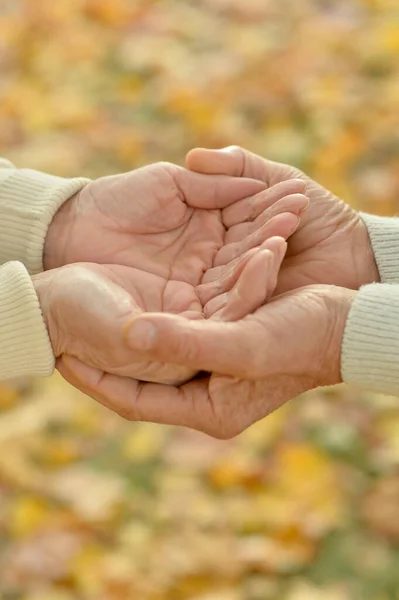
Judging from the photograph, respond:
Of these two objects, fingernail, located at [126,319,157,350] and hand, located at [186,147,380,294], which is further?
hand, located at [186,147,380,294]

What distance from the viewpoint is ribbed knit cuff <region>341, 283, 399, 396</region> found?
104 centimetres

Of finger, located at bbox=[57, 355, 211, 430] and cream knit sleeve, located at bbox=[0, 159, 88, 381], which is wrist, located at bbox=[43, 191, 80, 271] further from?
finger, located at bbox=[57, 355, 211, 430]

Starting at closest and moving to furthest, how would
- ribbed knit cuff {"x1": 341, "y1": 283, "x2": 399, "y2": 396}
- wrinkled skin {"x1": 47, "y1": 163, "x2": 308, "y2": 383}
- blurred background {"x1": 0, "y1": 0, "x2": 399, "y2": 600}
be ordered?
ribbed knit cuff {"x1": 341, "y1": 283, "x2": 399, "y2": 396}, wrinkled skin {"x1": 47, "y1": 163, "x2": 308, "y2": 383}, blurred background {"x1": 0, "y1": 0, "x2": 399, "y2": 600}

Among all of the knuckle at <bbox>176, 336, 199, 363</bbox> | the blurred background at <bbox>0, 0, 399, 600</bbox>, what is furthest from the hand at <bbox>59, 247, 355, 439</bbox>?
the blurred background at <bbox>0, 0, 399, 600</bbox>

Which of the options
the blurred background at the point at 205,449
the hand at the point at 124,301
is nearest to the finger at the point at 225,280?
the hand at the point at 124,301

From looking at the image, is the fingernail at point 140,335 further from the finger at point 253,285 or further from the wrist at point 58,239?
the wrist at point 58,239

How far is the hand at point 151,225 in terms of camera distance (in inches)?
46.3

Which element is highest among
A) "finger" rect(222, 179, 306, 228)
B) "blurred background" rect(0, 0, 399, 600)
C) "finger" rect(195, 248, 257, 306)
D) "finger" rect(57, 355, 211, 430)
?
"finger" rect(222, 179, 306, 228)

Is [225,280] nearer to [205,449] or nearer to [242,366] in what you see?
[242,366]

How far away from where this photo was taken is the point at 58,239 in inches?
46.9

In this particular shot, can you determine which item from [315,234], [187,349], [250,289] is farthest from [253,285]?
[315,234]

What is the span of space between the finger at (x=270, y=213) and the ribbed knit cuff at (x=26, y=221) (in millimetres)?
230

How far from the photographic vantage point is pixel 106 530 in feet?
5.03

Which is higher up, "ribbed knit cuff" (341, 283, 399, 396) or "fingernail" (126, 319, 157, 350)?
"fingernail" (126, 319, 157, 350)
